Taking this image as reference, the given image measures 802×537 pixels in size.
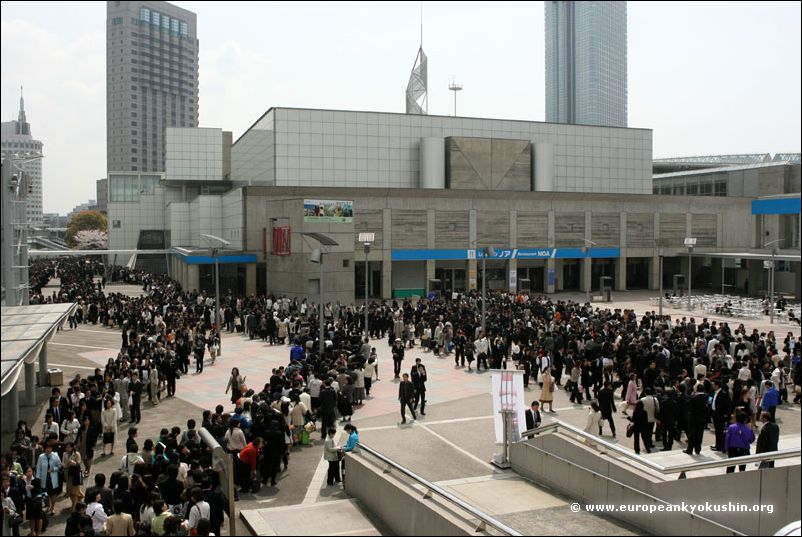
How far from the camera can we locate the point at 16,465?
38.0ft

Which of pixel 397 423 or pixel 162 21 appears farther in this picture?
pixel 162 21

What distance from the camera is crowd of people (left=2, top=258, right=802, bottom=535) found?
10555 mm

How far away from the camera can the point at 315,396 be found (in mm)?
16984

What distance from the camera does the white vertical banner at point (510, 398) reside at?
45.8 feet

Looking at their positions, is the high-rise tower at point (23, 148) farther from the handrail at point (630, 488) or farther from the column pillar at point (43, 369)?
the handrail at point (630, 488)

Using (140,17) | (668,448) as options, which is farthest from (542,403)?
(140,17)

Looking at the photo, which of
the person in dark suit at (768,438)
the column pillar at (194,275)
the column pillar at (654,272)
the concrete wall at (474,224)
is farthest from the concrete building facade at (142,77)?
the person in dark suit at (768,438)

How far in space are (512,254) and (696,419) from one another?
39398 millimetres

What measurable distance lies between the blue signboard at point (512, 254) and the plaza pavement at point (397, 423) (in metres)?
22.0

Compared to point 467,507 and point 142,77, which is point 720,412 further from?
point 142,77

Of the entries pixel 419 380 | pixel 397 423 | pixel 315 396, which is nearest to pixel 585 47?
pixel 419 380

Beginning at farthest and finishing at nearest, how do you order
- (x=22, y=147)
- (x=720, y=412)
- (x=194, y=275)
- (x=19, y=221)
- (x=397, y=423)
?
(x=194, y=275) < (x=22, y=147) < (x=19, y=221) < (x=397, y=423) < (x=720, y=412)

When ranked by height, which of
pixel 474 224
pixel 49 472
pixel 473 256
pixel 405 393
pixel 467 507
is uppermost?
pixel 474 224

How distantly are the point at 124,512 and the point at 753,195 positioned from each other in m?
71.0
